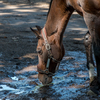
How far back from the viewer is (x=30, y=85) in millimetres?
3895

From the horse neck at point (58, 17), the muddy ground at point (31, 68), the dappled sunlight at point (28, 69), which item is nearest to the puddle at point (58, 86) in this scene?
the muddy ground at point (31, 68)

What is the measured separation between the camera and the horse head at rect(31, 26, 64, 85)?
3.40m

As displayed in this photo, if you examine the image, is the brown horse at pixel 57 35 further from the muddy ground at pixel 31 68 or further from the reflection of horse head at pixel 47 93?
the muddy ground at pixel 31 68

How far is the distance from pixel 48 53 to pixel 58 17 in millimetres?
569

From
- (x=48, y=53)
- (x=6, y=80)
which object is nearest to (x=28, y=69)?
(x=6, y=80)

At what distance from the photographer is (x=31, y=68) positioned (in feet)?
15.4

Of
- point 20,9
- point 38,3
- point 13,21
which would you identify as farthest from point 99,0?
point 38,3

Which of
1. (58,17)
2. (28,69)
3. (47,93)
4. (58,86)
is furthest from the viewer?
(28,69)

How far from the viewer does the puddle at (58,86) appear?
11.6ft

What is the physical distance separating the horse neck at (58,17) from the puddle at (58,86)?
0.92 m

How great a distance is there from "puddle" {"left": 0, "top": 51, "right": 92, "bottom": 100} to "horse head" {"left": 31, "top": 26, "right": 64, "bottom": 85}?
0.76 ft

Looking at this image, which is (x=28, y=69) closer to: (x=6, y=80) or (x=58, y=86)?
(x=6, y=80)

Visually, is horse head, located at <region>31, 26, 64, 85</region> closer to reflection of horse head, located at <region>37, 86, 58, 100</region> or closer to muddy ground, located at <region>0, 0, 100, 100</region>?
reflection of horse head, located at <region>37, 86, 58, 100</region>

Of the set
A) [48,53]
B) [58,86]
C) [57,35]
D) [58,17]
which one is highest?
[58,17]
